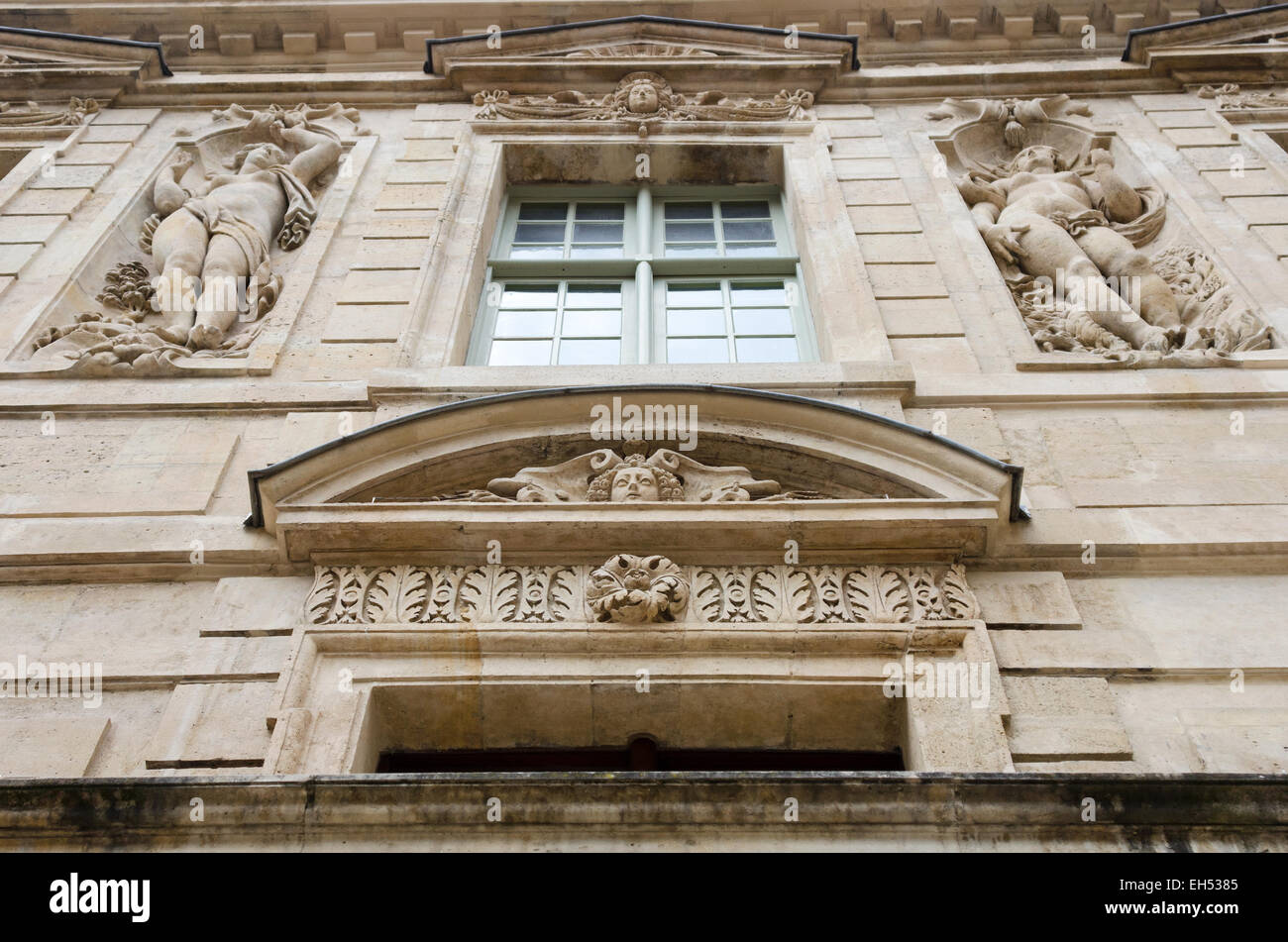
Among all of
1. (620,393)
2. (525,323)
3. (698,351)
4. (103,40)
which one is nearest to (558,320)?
(525,323)

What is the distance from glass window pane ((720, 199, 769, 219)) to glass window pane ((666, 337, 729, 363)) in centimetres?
213

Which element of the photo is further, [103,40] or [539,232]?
[103,40]

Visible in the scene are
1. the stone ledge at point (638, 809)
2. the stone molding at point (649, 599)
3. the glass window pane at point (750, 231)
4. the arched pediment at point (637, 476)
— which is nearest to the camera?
the stone ledge at point (638, 809)

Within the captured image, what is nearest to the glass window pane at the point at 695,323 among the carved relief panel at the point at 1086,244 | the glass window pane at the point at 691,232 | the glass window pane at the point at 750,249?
the glass window pane at the point at 750,249

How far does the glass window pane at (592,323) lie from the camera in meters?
9.05

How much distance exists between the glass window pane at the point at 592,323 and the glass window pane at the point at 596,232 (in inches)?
49.5

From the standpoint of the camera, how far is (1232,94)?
447 inches

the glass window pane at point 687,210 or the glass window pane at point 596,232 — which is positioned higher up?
the glass window pane at point 687,210

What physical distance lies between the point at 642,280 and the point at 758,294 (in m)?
0.89

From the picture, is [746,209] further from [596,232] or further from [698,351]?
[698,351]

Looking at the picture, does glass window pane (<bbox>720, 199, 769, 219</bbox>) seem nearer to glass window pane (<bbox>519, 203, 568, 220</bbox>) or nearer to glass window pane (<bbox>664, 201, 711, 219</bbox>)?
glass window pane (<bbox>664, 201, 711, 219</bbox>)

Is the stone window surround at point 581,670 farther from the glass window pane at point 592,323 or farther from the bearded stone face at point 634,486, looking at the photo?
the glass window pane at point 592,323

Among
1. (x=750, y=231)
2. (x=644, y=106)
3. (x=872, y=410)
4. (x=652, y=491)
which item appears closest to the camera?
(x=652, y=491)

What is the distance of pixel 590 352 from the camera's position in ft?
29.0
